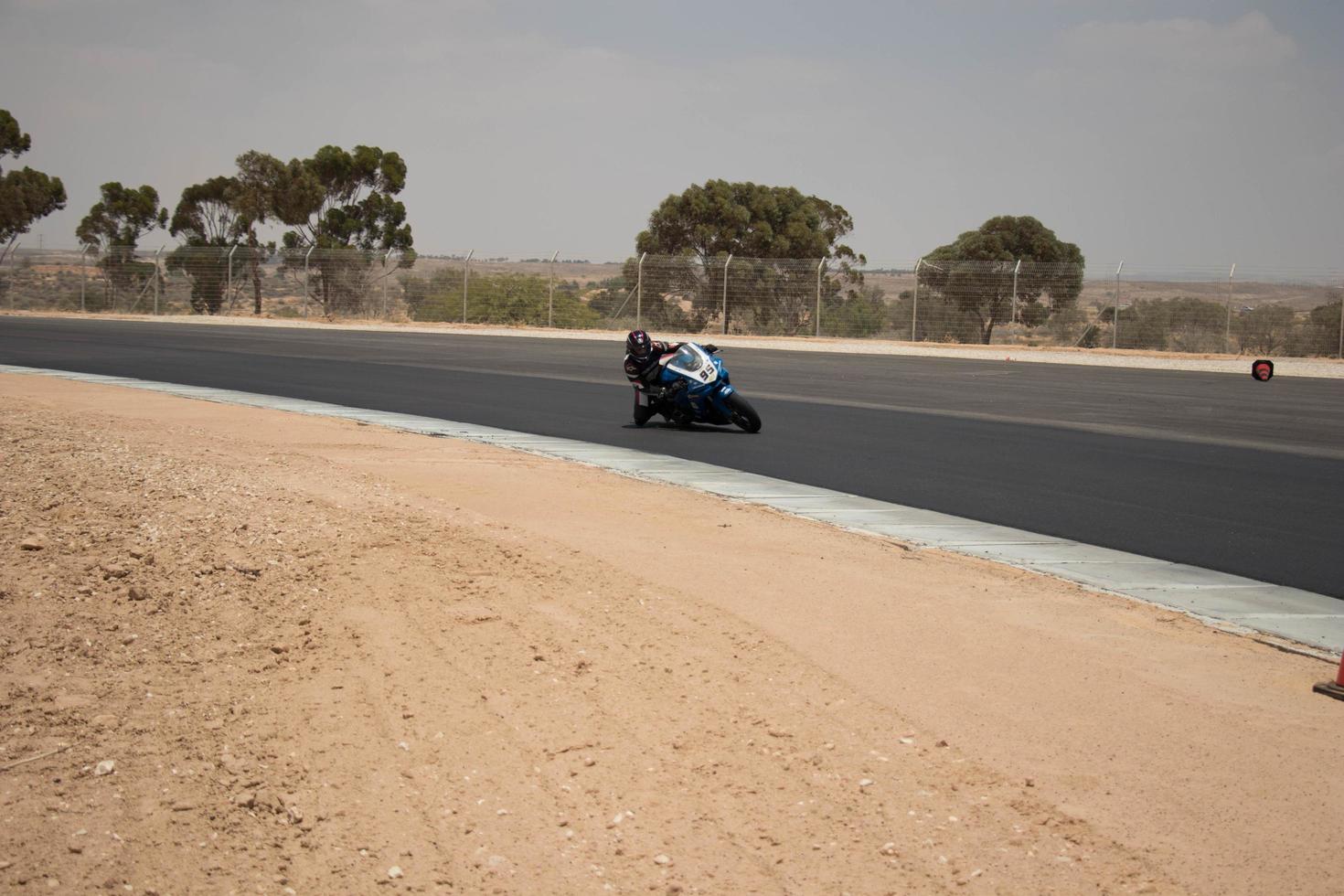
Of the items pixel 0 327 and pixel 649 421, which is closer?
pixel 649 421

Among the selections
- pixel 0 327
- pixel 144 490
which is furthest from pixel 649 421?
pixel 0 327

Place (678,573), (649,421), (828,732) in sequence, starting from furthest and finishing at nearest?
1. (649,421)
2. (678,573)
3. (828,732)

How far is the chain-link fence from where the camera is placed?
36.9 metres

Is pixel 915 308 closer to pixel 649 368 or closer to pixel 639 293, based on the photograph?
pixel 639 293

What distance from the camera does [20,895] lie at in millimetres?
4055

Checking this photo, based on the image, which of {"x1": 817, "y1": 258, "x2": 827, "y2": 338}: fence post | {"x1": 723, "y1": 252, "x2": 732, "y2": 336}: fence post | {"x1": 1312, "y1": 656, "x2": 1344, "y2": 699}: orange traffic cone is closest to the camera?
{"x1": 1312, "y1": 656, "x2": 1344, "y2": 699}: orange traffic cone

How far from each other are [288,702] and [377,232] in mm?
57753

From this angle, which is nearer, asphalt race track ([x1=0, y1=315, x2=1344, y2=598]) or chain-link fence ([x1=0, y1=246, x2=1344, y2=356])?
asphalt race track ([x1=0, y1=315, x2=1344, y2=598])

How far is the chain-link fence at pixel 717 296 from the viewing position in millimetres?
36875

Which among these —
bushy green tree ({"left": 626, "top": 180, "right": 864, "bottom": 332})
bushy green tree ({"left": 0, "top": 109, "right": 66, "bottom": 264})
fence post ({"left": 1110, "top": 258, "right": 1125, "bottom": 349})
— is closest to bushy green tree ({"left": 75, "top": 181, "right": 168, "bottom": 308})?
bushy green tree ({"left": 0, "top": 109, "right": 66, "bottom": 264})

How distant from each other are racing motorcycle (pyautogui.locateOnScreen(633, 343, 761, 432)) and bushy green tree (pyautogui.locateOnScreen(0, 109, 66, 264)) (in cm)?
5414

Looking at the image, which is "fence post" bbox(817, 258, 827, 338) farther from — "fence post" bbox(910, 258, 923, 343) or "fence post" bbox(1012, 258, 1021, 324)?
"fence post" bbox(1012, 258, 1021, 324)

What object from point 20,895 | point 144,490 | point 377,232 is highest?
point 377,232

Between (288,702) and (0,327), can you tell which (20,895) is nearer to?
(288,702)
